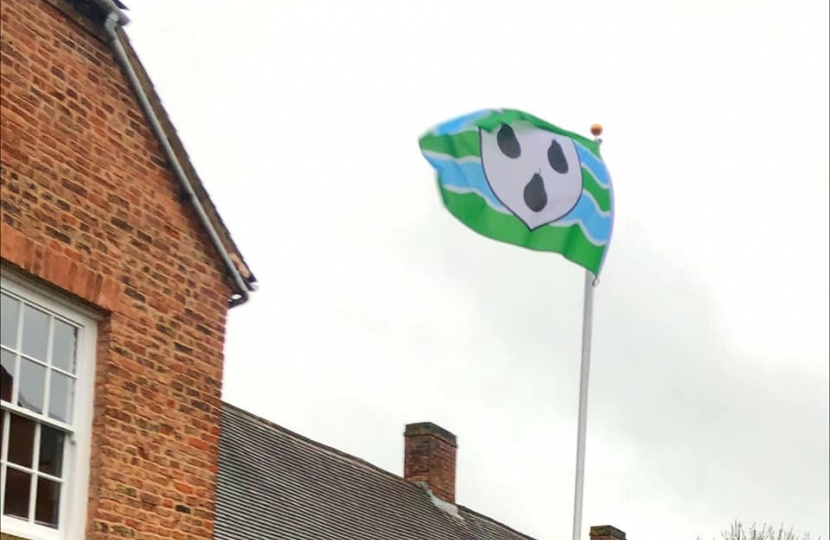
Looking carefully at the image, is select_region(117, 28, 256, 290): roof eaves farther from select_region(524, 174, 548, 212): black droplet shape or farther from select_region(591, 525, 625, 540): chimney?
select_region(591, 525, 625, 540): chimney

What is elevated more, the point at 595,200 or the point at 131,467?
the point at 595,200

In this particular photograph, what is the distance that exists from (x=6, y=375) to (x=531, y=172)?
446 centimetres

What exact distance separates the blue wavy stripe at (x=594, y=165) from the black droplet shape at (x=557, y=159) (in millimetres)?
231

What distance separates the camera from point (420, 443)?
23281 millimetres

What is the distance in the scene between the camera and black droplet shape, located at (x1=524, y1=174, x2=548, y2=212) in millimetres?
10383

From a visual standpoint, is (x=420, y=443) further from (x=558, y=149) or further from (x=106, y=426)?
(x=106, y=426)

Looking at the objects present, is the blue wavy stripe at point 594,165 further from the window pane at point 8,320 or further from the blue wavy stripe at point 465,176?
the window pane at point 8,320

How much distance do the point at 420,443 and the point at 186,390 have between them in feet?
45.6

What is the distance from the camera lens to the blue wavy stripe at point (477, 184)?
10.1 metres

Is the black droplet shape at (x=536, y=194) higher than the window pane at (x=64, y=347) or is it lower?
higher

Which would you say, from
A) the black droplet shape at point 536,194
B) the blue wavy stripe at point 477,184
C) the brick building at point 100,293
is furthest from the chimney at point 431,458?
the black droplet shape at point 536,194

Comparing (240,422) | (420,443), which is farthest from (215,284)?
(420,443)

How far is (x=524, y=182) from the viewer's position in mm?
10406

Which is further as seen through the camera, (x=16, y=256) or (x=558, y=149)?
(x=558, y=149)
